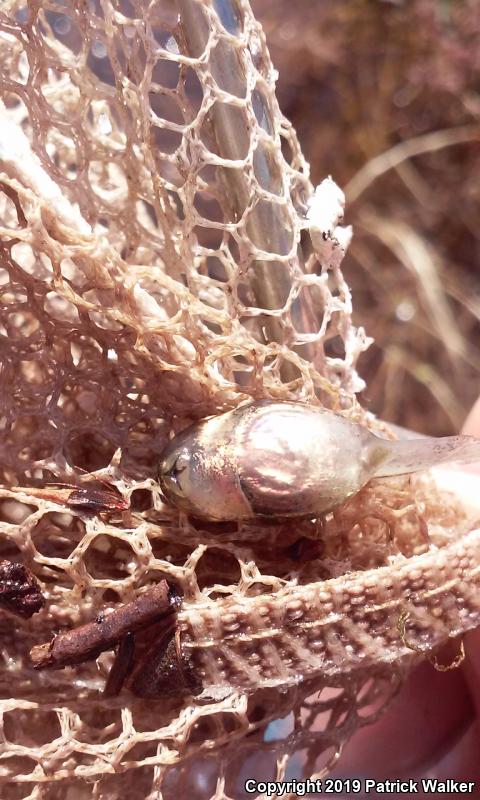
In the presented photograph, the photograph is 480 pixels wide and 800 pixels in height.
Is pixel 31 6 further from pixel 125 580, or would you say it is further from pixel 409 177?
pixel 409 177

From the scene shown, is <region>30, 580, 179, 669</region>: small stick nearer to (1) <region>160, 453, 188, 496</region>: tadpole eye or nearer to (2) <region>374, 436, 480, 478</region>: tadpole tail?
(1) <region>160, 453, 188, 496</region>: tadpole eye

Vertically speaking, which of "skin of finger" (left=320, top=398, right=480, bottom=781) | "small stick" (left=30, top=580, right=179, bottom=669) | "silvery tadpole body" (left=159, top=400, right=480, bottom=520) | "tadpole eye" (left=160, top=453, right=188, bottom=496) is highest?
"silvery tadpole body" (left=159, top=400, right=480, bottom=520)

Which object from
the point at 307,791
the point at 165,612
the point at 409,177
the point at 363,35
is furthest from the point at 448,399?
the point at 165,612

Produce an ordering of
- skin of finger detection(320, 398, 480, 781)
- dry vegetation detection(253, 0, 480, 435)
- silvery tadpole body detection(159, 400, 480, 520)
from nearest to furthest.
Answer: silvery tadpole body detection(159, 400, 480, 520) → skin of finger detection(320, 398, 480, 781) → dry vegetation detection(253, 0, 480, 435)

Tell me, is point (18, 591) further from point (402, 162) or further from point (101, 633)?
Answer: point (402, 162)

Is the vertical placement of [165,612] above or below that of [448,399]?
above

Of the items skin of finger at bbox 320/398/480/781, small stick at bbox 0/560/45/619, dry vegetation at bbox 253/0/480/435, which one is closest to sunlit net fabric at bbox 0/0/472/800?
small stick at bbox 0/560/45/619
